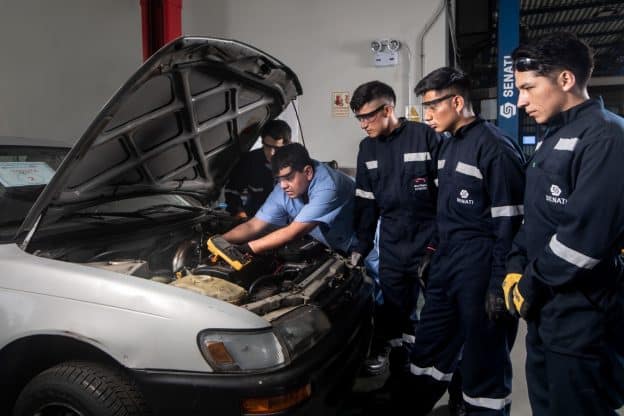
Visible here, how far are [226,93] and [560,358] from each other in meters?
1.83

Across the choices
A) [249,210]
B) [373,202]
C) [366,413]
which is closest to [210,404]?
[366,413]

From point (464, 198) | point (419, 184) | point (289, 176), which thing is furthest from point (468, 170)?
point (289, 176)

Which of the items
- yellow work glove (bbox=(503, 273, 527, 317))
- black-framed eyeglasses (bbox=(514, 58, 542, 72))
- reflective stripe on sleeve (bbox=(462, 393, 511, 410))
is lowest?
reflective stripe on sleeve (bbox=(462, 393, 511, 410))

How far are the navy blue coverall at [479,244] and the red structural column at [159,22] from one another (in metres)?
3.50

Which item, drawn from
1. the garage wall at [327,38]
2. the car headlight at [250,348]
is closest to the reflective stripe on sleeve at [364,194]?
the car headlight at [250,348]

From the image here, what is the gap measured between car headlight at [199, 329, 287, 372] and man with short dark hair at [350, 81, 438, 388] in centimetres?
102

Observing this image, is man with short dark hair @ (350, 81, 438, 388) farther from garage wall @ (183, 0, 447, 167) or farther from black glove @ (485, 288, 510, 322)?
garage wall @ (183, 0, 447, 167)

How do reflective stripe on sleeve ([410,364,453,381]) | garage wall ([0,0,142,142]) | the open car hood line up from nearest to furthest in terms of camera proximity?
the open car hood → reflective stripe on sleeve ([410,364,453,381]) → garage wall ([0,0,142,142])

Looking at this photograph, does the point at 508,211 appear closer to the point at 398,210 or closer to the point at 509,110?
the point at 398,210

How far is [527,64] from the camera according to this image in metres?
1.42

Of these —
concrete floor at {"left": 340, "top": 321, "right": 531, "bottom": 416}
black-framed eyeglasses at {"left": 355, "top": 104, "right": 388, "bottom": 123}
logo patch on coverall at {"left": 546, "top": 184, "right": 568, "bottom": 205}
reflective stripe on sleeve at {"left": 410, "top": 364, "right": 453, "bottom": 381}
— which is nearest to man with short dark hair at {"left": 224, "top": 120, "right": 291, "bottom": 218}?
black-framed eyeglasses at {"left": 355, "top": 104, "right": 388, "bottom": 123}

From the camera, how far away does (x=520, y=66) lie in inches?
57.0

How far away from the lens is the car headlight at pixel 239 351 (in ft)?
4.31

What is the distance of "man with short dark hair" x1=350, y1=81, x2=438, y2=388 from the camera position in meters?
2.15
